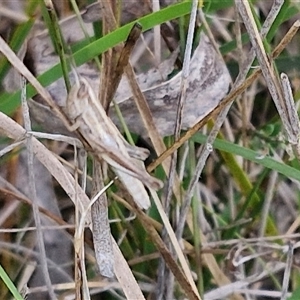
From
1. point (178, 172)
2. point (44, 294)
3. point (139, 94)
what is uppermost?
point (139, 94)

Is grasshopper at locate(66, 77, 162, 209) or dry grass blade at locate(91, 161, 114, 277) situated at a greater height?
grasshopper at locate(66, 77, 162, 209)

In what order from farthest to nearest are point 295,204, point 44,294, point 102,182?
point 295,204
point 44,294
point 102,182

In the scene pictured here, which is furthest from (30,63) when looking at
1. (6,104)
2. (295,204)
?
(295,204)

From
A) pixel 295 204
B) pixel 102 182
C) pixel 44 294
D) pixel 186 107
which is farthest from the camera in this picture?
pixel 295 204

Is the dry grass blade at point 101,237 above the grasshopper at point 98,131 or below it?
below

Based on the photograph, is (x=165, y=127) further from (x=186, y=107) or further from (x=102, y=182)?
(x=102, y=182)

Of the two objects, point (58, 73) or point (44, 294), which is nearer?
point (58, 73)

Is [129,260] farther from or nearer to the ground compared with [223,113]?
nearer to the ground
